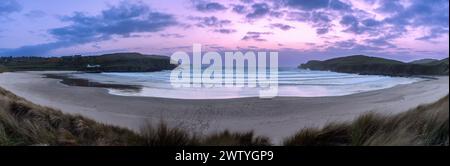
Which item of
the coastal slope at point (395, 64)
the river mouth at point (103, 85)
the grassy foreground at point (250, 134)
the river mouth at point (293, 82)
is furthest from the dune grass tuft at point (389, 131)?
the river mouth at point (103, 85)

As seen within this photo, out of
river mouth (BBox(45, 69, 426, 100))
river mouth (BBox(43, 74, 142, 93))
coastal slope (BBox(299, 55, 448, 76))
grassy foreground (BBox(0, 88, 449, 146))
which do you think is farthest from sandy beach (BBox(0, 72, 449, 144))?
river mouth (BBox(45, 69, 426, 100))

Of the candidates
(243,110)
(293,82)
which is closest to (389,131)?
(243,110)

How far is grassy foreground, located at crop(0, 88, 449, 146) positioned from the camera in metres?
5.59

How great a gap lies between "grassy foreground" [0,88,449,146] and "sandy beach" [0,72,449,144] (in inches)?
50.2

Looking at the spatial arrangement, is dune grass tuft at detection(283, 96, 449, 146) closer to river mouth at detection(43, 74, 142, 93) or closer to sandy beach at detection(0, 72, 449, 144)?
sandy beach at detection(0, 72, 449, 144)

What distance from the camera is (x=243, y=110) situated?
12.3 metres

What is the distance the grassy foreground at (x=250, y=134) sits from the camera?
5586 millimetres

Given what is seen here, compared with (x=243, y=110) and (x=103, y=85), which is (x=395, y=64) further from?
(x=103, y=85)

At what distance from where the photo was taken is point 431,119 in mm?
5773

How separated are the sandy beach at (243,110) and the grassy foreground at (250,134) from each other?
4.19 ft
